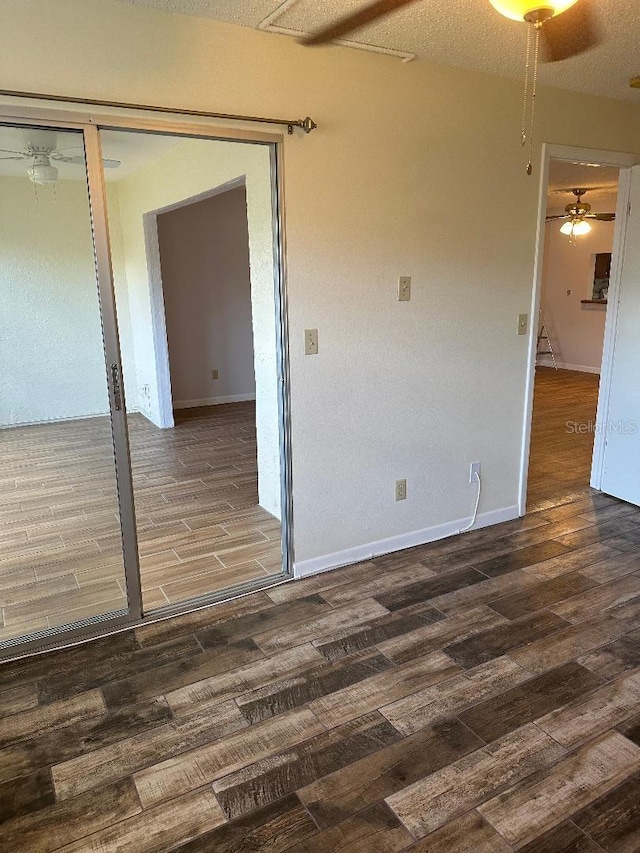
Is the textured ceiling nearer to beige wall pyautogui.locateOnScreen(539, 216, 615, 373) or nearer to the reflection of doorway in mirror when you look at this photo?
the reflection of doorway in mirror

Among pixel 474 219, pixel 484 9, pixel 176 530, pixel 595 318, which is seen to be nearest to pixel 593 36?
pixel 484 9

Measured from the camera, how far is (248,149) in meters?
3.31

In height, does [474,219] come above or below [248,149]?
below

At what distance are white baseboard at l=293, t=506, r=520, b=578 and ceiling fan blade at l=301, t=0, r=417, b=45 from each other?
2336mm

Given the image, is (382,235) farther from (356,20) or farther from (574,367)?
(574,367)

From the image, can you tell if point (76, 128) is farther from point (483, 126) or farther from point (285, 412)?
point (483, 126)

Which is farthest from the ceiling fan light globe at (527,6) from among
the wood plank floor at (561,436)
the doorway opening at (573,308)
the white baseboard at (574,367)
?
the white baseboard at (574,367)

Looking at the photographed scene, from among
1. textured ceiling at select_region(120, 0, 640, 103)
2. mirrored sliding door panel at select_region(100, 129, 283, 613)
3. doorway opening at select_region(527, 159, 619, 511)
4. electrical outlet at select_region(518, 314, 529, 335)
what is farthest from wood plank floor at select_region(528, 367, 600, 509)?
textured ceiling at select_region(120, 0, 640, 103)

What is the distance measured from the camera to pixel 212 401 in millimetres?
7020

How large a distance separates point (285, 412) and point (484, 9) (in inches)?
69.4

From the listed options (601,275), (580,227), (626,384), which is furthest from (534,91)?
(601,275)

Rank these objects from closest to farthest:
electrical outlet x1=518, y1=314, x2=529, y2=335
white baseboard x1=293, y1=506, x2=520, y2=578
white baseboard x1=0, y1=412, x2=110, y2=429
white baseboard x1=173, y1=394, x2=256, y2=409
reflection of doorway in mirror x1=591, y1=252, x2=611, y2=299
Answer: white baseboard x1=293, y1=506, x2=520, y2=578, electrical outlet x1=518, y1=314, x2=529, y2=335, white baseboard x1=0, y1=412, x2=110, y2=429, white baseboard x1=173, y1=394, x2=256, y2=409, reflection of doorway in mirror x1=591, y1=252, x2=611, y2=299

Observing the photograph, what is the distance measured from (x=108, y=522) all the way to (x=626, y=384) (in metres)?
3.37

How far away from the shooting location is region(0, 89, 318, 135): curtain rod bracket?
6.50 ft
